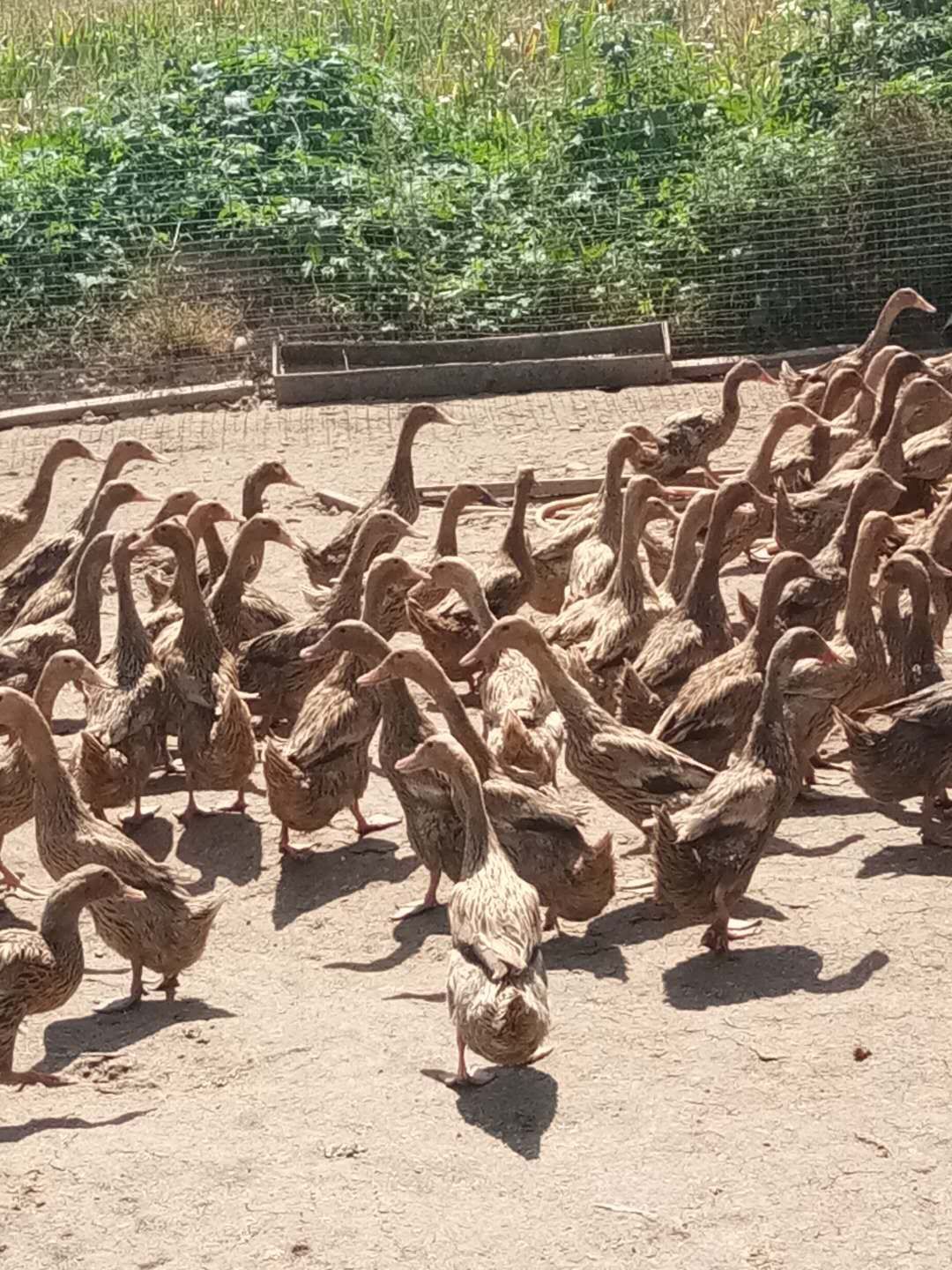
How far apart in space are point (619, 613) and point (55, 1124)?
3916 millimetres

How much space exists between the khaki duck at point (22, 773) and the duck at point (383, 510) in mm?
2124

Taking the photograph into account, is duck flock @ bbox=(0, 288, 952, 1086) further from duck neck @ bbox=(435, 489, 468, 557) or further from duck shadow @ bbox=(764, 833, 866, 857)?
duck shadow @ bbox=(764, 833, 866, 857)

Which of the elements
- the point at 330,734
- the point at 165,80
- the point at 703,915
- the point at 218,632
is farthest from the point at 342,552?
the point at 165,80

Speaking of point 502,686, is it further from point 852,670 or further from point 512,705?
point 852,670

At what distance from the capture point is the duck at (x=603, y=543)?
1014 cm

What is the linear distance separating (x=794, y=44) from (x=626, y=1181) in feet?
39.9

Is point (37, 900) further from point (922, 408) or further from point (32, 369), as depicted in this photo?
point (32, 369)

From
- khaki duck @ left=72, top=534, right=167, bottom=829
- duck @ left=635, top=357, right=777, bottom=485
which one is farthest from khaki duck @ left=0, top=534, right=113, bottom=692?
duck @ left=635, top=357, right=777, bottom=485

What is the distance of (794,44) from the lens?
16.2m

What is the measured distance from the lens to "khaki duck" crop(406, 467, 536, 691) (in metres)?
9.65

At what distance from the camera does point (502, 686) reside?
8953 millimetres

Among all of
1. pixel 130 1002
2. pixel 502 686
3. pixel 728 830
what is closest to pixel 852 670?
pixel 502 686

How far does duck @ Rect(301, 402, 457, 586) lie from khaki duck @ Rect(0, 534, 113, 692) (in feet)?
4.00

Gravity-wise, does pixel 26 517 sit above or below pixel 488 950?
above
